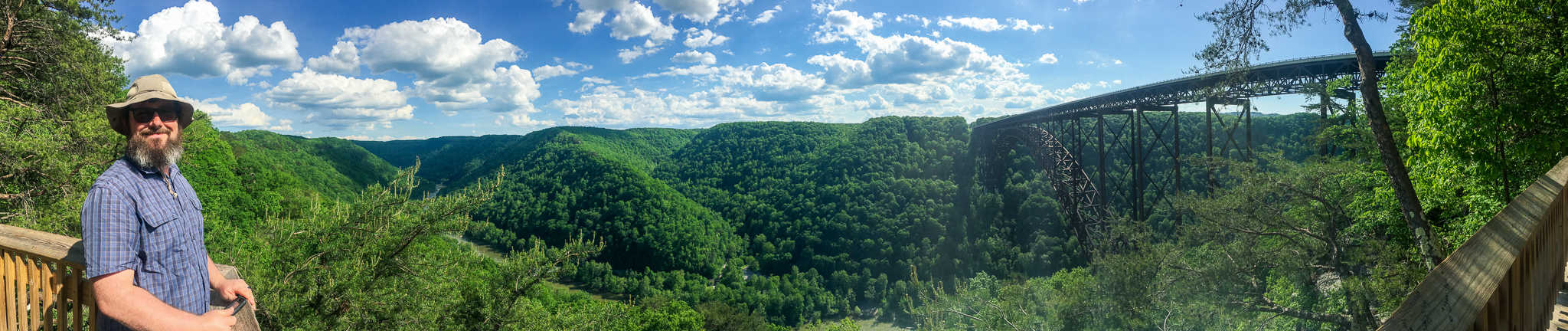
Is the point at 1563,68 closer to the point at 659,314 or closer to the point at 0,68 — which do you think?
the point at 0,68

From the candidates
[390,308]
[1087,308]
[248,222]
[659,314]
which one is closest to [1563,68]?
[1087,308]

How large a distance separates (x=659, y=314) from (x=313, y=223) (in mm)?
18867

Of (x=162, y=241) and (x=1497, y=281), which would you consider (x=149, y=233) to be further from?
(x=1497, y=281)

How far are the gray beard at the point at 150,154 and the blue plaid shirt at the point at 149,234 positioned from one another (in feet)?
0.08

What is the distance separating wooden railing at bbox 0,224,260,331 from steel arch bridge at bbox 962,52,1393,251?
996 cm

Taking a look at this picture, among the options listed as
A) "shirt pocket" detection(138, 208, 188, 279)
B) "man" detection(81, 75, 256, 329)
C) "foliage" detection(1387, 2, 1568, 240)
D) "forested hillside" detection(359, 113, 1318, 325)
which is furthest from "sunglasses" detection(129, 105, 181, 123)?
"forested hillside" detection(359, 113, 1318, 325)

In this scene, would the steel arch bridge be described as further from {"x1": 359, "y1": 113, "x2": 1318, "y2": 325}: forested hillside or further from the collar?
the collar

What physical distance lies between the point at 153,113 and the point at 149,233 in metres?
A: 0.44

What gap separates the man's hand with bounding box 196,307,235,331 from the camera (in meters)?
1.60

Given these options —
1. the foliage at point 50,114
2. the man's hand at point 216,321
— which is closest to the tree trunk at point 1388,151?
the man's hand at point 216,321

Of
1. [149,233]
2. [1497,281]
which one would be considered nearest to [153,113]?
[149,233]

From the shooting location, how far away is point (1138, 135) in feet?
60.2

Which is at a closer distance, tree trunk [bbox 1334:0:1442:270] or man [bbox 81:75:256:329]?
man [bbox 81:75:256:329]

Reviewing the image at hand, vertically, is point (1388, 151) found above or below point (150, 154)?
below
